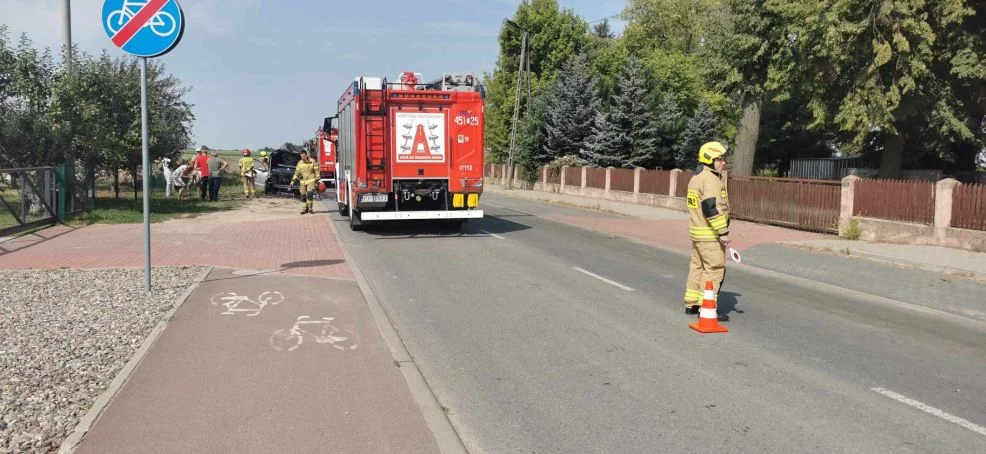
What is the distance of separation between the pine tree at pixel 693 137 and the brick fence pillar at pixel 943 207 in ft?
77.1

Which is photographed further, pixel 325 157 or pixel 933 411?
pixel 325 157

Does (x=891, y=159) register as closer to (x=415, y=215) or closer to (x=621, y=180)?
(x=621, y=180)

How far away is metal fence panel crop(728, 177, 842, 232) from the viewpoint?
61.3 ft

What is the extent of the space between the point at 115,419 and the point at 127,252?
28.8 feet

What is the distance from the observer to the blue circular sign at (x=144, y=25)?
8070 millimetres

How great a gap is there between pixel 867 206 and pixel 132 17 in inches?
604

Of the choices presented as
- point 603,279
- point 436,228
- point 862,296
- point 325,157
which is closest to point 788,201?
point 436,228

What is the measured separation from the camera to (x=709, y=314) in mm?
7699

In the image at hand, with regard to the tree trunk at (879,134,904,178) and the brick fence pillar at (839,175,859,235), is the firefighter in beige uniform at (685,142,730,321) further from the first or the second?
the tree trunk at (879,134,904,178)

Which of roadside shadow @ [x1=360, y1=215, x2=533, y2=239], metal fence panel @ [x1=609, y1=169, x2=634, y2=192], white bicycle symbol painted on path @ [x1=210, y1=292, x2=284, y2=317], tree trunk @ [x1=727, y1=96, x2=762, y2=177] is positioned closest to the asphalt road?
white bicycle symbol painted on path @ [x1=210, y1=292, x2=284, y2=317]

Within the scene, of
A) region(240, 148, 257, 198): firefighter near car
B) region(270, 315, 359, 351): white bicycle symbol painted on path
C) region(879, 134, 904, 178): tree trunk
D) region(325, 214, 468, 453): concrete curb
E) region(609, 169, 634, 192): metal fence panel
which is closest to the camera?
region(325, 214, 468, 453): concrete curb

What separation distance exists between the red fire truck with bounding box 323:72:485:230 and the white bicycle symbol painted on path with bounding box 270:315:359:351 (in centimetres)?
823

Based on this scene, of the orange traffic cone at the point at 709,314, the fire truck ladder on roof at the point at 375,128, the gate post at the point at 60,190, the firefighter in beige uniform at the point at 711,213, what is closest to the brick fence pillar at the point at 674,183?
the fire truck ladder on roof at the point at 375,128

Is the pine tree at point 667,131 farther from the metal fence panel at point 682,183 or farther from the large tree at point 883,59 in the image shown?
the large tree at point 883,59
